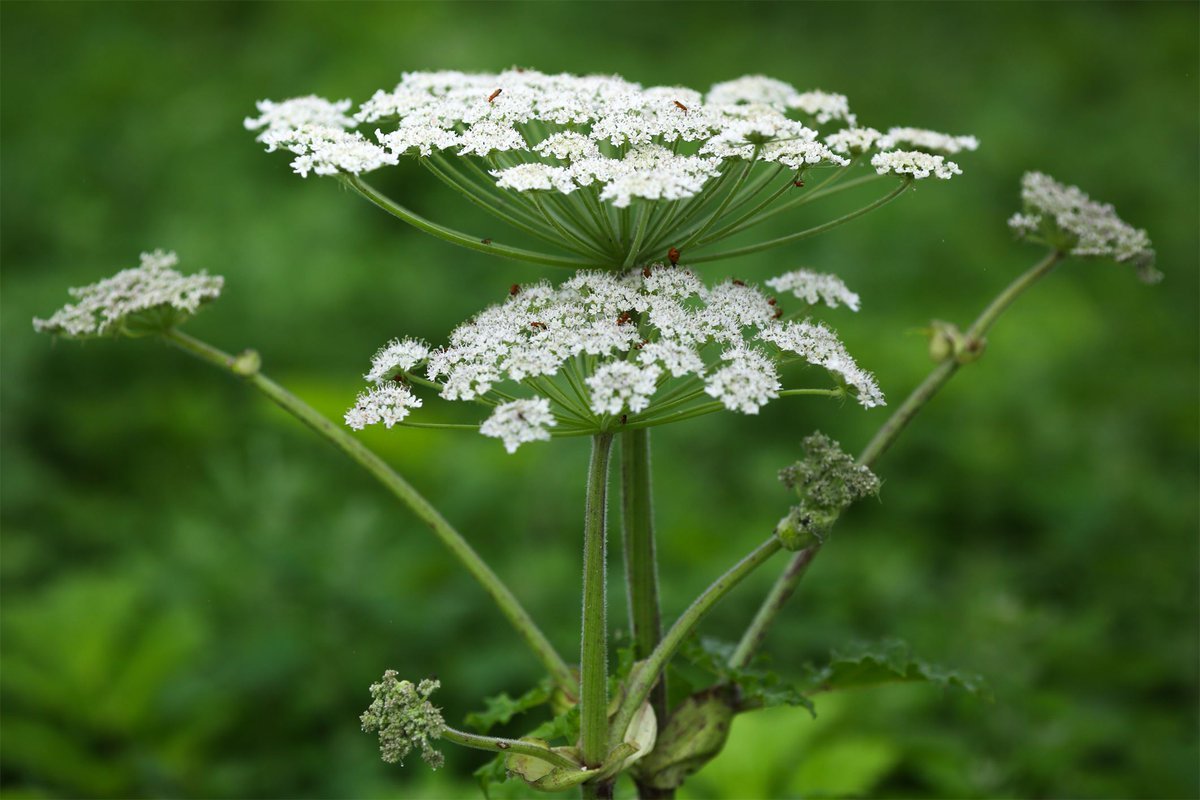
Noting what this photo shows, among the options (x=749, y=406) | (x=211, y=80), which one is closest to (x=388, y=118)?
(x=749, y=406)

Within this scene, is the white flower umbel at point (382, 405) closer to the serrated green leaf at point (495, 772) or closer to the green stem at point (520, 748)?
the green stem at point (520, 748)

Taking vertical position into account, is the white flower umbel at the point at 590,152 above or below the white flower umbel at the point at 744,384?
above

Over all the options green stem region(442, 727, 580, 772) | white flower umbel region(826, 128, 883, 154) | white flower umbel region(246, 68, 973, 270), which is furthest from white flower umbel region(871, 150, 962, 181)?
green stem region(442, 727, 580, 772)

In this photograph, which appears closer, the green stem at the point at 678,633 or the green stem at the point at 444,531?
the green stem at the point at 678,633

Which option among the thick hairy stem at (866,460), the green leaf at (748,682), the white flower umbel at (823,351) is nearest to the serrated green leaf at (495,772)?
the green leaf at (748,682)

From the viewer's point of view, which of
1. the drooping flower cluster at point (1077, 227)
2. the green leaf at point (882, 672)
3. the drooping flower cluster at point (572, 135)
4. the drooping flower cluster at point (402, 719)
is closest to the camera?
the drooping flower cluster at point (402, 719)

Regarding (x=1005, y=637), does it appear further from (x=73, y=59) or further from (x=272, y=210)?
(x=73, y=59)

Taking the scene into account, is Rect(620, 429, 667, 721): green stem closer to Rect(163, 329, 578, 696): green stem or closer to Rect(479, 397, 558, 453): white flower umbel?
Rect(163, 329, 578, 696): green stem
